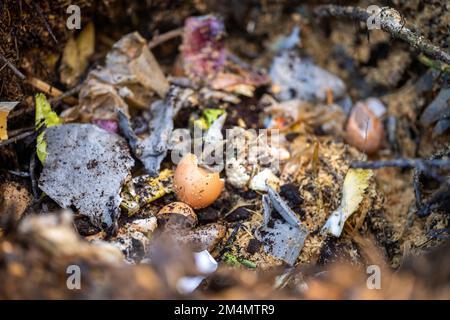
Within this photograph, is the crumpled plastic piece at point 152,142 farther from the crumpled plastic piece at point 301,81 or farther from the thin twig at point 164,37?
the crumpled plastic piece at point 301,81

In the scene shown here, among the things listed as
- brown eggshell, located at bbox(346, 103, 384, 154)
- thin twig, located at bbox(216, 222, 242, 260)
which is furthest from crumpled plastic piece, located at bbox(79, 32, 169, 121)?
brown eggshell, located at bbox(346, 103, 384, 154)

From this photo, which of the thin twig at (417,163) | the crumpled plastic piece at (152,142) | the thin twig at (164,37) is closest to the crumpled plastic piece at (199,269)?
the crumpled plastic piece at (152,142)

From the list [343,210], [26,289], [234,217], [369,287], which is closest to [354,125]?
[343,210]

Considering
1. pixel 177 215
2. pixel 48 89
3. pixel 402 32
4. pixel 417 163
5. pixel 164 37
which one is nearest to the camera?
pixel 417 163

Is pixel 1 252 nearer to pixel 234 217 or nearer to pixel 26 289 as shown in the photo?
pixel 26 289

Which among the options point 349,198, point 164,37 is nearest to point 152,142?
point 164,37

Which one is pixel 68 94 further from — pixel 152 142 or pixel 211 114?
pixel 211 114

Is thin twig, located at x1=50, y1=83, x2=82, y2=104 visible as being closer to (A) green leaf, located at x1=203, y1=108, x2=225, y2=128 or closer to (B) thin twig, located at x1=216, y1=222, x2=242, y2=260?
(A) green leaf, located at x1=203, y1=108, x2=225, y2=128
